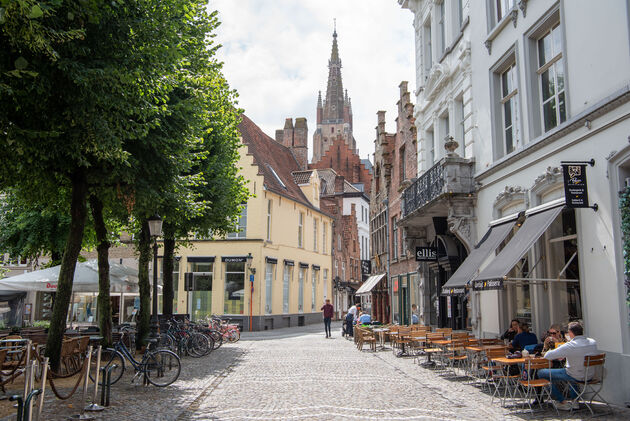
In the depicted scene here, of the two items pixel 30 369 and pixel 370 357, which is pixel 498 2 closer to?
pixel 370 357

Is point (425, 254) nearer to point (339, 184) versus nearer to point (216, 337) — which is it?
point (216, 337)

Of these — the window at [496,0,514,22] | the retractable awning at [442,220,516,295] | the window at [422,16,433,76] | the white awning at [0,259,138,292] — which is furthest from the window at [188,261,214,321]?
the window at [496,0,514,22]

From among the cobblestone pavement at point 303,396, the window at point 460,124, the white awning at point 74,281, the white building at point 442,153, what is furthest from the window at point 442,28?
the white awning at point 74,281

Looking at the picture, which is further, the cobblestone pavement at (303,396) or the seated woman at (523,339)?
the seated woman at (523,339)

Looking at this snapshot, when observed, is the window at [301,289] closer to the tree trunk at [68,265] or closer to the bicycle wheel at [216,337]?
the bicycle wheel at [216,337]

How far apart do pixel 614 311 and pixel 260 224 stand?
78.8 ft

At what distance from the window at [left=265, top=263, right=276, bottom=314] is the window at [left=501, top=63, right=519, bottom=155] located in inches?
808

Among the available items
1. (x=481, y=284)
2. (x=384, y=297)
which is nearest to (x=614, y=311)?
(x=481, y=284)

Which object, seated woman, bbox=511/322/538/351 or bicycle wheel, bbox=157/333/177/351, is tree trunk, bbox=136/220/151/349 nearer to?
bicycle wheel, bbox=157/333/177/351

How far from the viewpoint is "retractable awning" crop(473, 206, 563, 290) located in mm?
9570

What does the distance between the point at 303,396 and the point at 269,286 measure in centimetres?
2282

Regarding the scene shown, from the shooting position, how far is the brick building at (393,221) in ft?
→ 78.9

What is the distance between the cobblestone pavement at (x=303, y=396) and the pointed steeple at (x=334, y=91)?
10348 cm

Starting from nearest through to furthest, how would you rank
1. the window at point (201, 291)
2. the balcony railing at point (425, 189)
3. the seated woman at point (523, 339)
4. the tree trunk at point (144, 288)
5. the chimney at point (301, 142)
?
1. the seated woman at point (523, 339)
2. the balcony railing at point (425, 189)
3. the tree trunk at point (144, 288)
4. the window at point (201, 291)
5. the chimney at point (301, 142)
